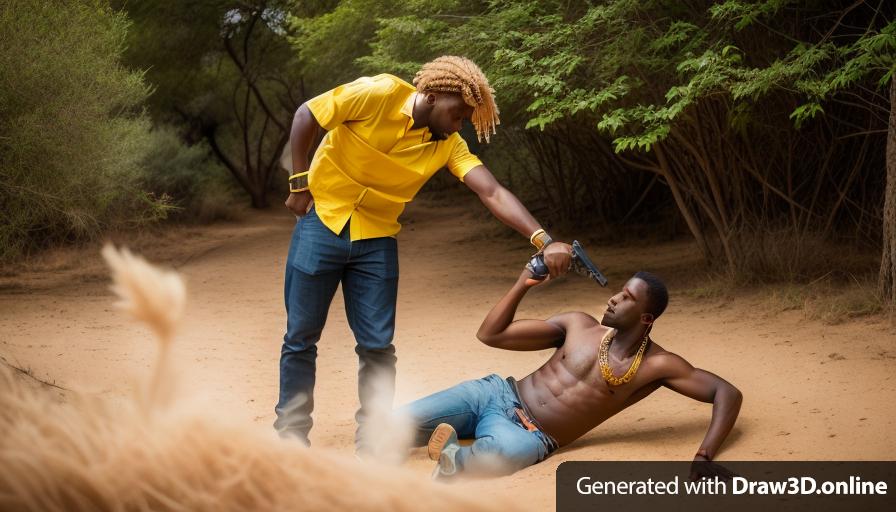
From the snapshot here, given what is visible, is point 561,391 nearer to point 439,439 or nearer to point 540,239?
point 439,439

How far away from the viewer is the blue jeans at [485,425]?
407 cm

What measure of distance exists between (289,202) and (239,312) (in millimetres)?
5592

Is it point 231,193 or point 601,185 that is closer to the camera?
point 601,185

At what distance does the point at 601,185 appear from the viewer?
1484cm

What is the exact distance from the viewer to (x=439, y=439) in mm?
4230

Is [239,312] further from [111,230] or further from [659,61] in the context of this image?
[111,230]

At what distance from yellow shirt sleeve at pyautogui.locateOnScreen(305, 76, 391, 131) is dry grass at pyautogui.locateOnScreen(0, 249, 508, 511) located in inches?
125

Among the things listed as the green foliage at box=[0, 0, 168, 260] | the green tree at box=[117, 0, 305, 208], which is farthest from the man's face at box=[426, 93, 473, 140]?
the green tree at box=[117, 0, 305, 208]

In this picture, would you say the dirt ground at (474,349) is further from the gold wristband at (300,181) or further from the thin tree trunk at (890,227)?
the gold wristband at (300,181)

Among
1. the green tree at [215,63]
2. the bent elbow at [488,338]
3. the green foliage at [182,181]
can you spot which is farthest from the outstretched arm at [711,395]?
the green foliage at [182,181]

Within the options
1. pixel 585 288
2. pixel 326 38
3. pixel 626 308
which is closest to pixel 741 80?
pixel 585 288

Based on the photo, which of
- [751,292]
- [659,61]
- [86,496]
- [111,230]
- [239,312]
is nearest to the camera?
[86,496]

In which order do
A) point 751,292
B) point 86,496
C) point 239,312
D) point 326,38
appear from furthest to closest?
point 326,38
point 239,312
point 751,292
point 86,496

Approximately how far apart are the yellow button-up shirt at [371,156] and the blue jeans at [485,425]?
2.86 feet
